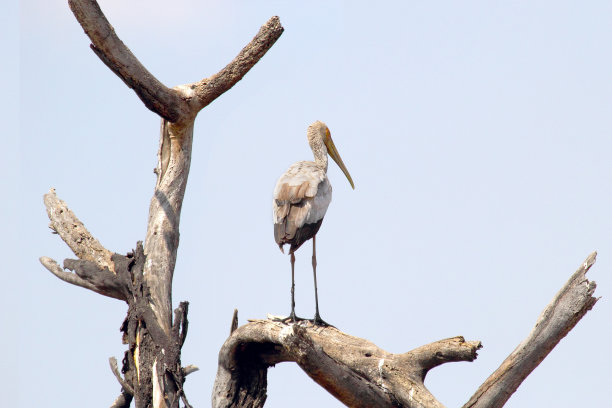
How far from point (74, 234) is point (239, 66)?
96.6 inches

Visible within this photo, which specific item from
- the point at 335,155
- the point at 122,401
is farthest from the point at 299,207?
the point at 122,401

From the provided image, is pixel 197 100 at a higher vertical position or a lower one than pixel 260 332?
higher

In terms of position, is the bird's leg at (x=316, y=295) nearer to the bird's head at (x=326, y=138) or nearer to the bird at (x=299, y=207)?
the bird at (x=299, y=207)

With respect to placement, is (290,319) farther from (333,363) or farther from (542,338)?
(542,338)

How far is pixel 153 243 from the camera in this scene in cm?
875

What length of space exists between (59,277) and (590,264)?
561 centimetres

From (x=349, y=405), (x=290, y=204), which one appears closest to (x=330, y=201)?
(x=290, y=204)

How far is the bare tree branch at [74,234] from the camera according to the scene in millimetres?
8922

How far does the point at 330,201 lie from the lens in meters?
8.70

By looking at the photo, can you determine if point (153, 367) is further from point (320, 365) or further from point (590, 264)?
point (590, 264)

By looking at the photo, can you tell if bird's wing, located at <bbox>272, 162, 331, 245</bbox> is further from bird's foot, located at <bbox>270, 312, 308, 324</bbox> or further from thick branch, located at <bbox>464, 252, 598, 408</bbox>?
thick branch, located at <bbox>464, 252, 598, 408</bbox>

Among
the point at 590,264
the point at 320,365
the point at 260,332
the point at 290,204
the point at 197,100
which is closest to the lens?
the point at 590,264

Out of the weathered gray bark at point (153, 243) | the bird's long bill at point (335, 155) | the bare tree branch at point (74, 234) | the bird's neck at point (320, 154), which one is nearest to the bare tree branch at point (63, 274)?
the weathered gray bark at point (153, 243)

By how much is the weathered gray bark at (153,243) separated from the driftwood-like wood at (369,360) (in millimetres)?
588
